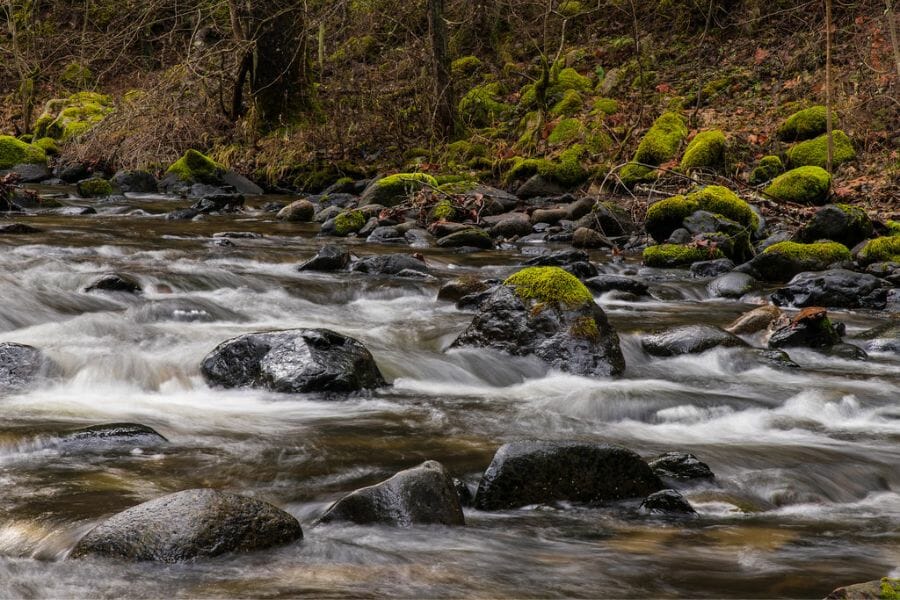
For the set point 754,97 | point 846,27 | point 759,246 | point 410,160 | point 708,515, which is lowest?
point 708,515

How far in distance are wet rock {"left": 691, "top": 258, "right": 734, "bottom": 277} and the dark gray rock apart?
3.61 m

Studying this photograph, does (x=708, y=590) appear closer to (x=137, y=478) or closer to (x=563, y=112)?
(x=137, y=478)

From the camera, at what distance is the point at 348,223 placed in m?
12.4

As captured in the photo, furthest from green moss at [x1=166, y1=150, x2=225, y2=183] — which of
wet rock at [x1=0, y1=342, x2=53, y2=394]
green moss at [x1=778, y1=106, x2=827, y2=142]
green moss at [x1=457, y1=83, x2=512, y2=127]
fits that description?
wet rock at [x1=0, y1=342, x2=53, y2=394]

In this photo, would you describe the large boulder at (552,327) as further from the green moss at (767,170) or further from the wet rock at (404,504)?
the green moss at (767,170)

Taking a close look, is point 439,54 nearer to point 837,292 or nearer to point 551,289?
point 837,292

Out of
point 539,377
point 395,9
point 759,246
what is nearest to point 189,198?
point 395,9

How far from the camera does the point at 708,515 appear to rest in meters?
3.70

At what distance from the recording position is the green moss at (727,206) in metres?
10.9

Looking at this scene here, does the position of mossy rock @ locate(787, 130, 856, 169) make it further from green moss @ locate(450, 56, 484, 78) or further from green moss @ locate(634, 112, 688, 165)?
green moss @ locate(450, 56, 484, 78)

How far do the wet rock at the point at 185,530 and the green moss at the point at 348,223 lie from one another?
365 inches

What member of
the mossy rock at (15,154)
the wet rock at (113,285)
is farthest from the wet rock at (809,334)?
the mossy rock at (15,154)

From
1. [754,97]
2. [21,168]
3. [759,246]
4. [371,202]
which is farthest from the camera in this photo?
[21,168]

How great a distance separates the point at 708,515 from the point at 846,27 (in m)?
14.9
